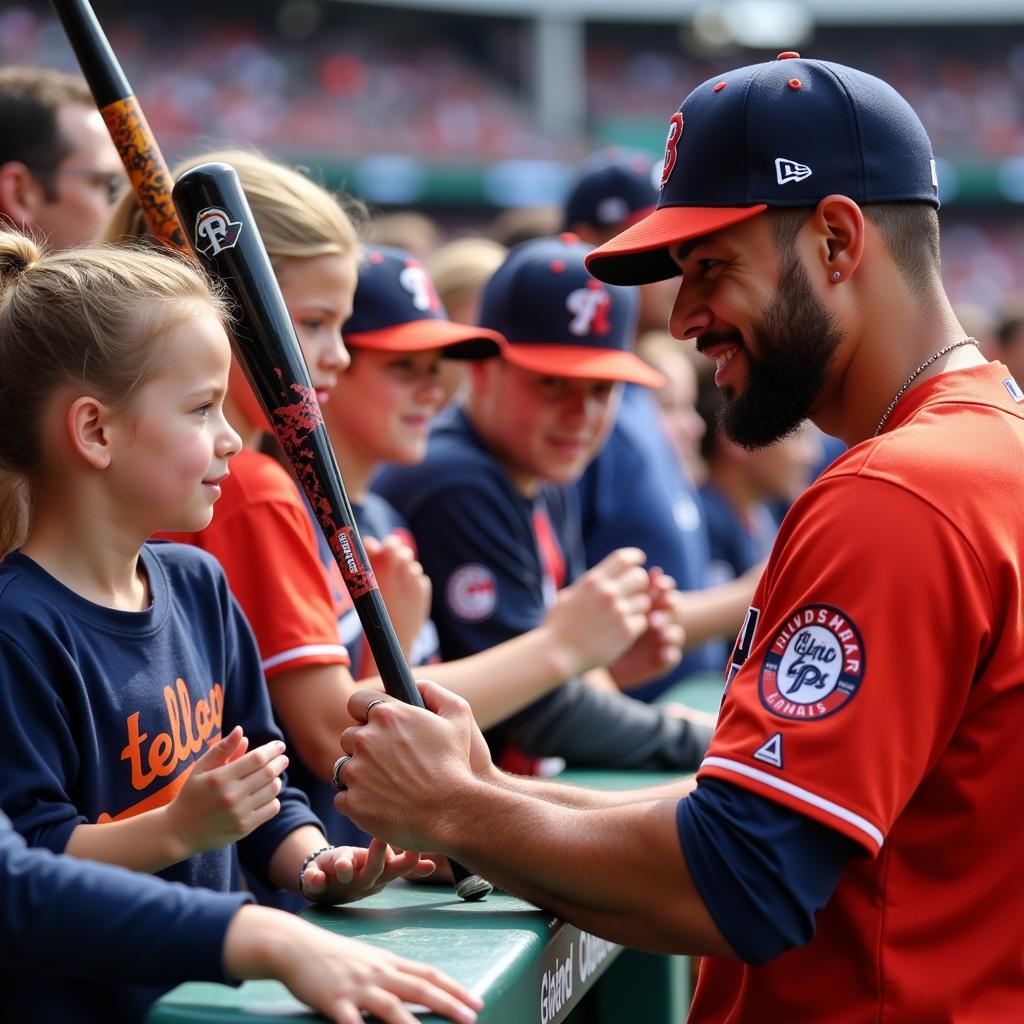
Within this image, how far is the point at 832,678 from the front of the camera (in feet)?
5.06

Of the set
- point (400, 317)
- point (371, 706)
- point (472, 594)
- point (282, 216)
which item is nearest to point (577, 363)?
point (400, 317)

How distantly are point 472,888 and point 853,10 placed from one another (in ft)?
96.4

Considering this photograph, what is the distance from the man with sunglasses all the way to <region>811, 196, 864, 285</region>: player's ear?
204cm

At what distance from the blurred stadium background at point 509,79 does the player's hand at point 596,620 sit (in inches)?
667

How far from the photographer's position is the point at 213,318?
6.13 feet

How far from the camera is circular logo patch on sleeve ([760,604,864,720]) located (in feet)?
5.02

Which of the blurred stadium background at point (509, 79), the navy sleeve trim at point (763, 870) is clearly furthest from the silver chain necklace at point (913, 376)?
the blurred stadium background at point (509, 79)

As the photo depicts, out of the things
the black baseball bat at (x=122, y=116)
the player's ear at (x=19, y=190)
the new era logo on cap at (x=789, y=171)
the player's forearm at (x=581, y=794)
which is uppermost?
the black baseball bat at (x=122, y=116)

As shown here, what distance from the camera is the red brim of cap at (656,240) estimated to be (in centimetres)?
181

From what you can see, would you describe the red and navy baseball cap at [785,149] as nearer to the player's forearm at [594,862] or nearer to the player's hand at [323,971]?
the player's forearm at [594,862]

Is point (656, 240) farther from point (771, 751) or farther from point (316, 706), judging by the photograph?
point (316, 706)

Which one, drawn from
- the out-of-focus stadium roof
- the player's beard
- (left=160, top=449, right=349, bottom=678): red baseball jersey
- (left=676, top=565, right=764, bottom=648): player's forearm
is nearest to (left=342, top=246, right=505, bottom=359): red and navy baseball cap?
(left=160, top=449, right=349, bottom=678): red baseball jersey

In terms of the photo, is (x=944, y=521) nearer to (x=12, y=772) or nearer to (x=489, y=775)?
(x=489, y=775)

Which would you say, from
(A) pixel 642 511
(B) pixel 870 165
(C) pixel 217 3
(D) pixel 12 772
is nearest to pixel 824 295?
(B) pixel 870 165
